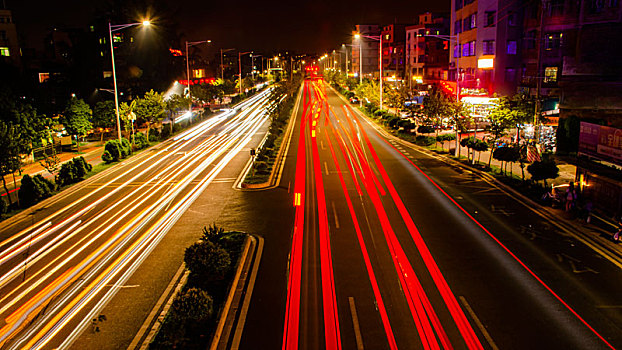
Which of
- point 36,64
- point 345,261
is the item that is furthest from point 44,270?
point 36,64

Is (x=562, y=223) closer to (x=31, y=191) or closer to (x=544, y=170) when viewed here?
(x=544, y=170)

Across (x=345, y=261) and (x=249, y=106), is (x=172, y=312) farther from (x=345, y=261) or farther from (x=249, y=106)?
(x=249, y=106)

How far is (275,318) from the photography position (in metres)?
12.2

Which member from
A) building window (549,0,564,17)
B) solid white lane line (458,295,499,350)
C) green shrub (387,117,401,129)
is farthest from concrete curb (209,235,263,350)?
building window (549,0,564,17)

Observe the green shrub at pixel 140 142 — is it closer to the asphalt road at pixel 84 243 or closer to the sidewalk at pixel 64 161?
the sidewalk at pixel 64 161

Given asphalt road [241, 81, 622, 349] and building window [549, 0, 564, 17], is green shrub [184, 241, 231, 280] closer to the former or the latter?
asphalt road [241, 81, 622, 349]

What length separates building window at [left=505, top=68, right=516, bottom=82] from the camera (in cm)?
5359

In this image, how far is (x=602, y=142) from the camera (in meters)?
20.5

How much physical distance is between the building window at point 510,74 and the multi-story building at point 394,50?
60.7 meters

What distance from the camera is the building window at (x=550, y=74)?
165 feet

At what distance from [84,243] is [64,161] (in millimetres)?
23485

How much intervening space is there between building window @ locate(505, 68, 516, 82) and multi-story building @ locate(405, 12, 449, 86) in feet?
74.7

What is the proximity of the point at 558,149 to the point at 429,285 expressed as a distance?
90.2 feet

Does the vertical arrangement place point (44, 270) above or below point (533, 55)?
below
